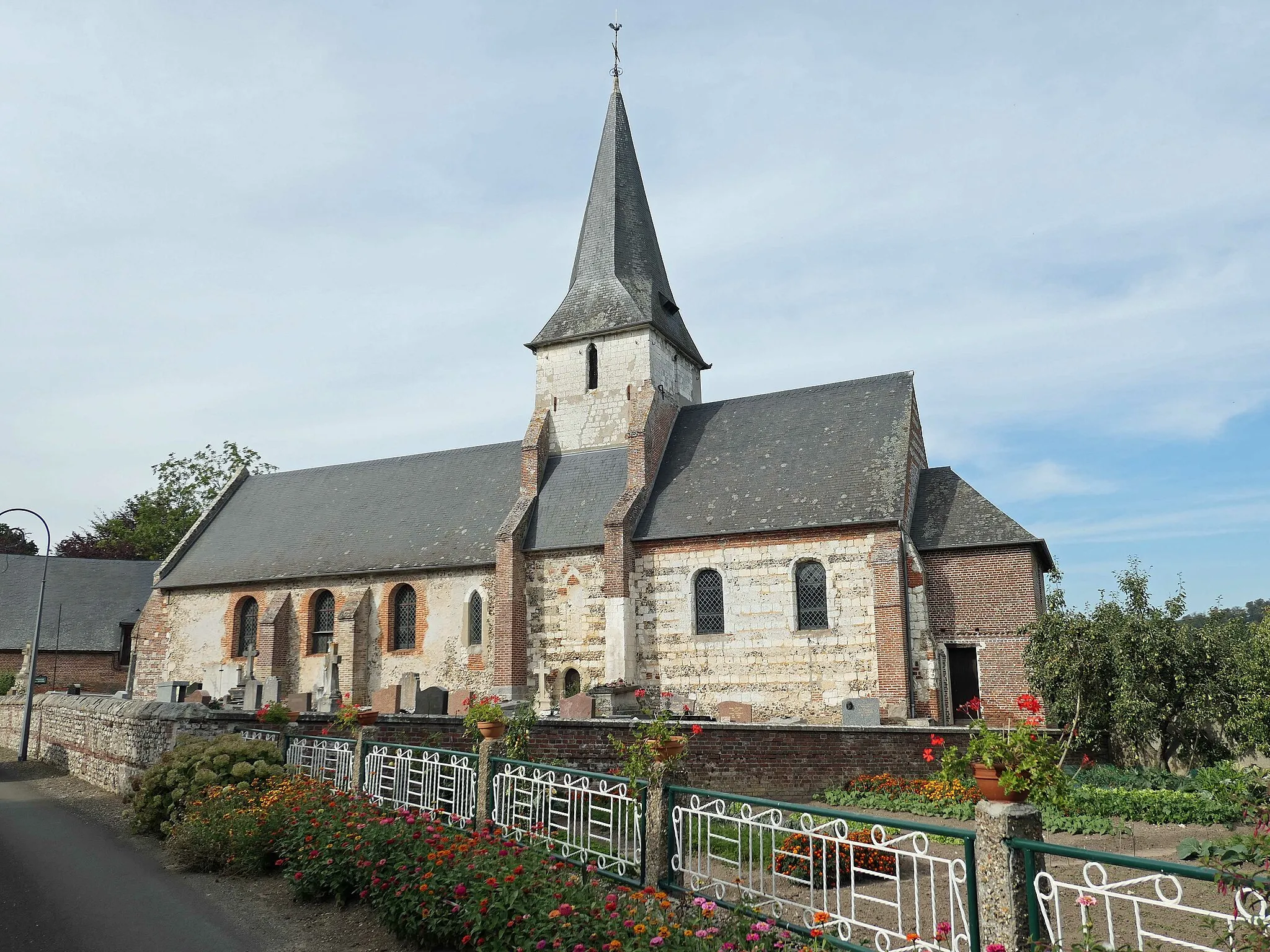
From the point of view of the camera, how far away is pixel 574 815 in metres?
9.40

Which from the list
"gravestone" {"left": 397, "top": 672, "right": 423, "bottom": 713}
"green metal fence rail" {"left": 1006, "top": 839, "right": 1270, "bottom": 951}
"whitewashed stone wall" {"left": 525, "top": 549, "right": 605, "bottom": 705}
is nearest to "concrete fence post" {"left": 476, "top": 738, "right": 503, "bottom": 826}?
"green metal fence rail" {"left": 1006, "top": 839, "right": 1270, "bottom": 951}

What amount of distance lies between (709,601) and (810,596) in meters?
A: 2.68

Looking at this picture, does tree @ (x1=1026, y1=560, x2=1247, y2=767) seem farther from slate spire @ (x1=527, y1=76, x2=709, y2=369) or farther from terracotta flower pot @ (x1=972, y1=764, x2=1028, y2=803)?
slate spire @ (x1=527, y1=76, x2=709, y2=369)

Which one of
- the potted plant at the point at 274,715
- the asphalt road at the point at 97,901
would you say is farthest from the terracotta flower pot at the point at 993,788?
the potted plant at the point at 274,715

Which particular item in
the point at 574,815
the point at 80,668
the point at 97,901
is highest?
the point at 80,668

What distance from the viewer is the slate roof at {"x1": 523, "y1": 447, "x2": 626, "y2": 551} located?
84.4ft

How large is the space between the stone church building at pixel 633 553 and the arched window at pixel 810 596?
0.18ft

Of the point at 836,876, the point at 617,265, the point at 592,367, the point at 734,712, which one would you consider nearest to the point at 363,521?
the point at 592,367

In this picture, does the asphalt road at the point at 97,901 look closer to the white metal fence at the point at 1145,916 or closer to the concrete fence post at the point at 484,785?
the concrete fence post at the point at 484,785

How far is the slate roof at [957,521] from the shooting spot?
21594mm

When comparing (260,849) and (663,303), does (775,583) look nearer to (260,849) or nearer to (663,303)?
(663,303)

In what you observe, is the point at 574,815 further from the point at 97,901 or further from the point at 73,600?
the point at 73,600

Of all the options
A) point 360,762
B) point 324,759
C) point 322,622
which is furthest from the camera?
point 322,622

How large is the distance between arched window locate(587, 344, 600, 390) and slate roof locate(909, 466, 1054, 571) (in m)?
10.3
